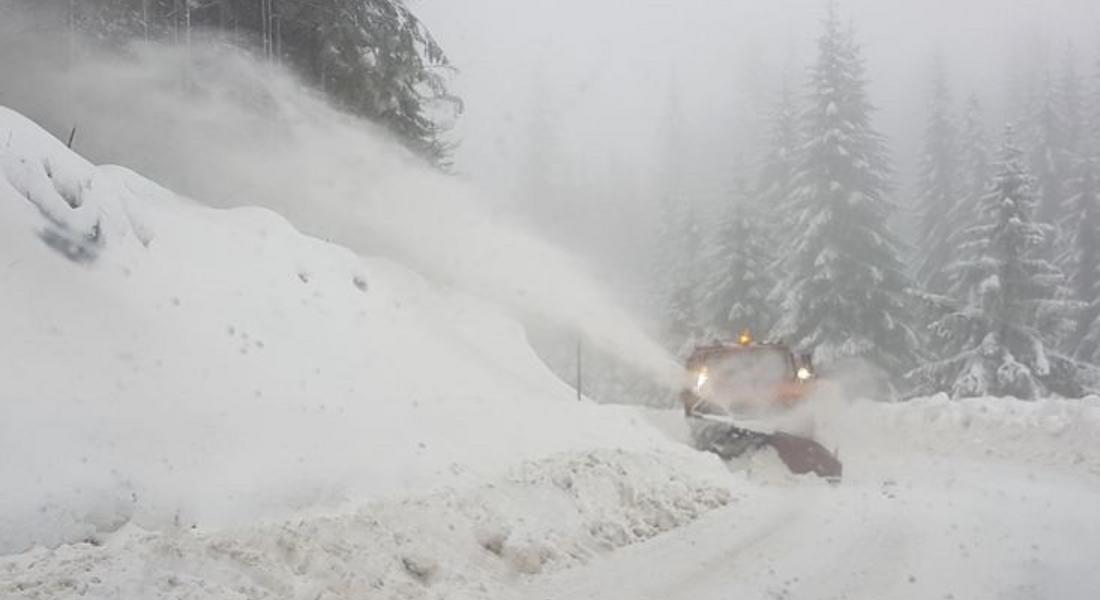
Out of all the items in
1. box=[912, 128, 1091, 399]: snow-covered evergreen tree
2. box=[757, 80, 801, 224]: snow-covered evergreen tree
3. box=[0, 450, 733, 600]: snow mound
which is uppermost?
box=[757, 80, 801, 224]: snow-covered evergreen tree

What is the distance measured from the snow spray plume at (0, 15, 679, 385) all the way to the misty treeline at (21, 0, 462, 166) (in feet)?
1.02

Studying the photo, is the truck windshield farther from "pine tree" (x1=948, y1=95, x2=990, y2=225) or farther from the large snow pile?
"pine tree" (x1=948, y1=95, x2=990, y2=225)

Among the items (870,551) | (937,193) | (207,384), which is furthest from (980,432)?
(937,193)

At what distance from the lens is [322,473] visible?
6.59m

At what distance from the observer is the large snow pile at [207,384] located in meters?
5.42

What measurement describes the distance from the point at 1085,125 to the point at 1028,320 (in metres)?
25.8

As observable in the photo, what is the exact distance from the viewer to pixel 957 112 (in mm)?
54531

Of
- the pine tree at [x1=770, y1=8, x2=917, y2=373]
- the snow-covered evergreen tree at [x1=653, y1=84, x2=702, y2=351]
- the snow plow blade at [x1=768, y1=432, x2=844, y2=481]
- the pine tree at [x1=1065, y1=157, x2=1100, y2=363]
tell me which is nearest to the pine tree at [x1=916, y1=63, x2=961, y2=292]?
the pine tree at [x1=1065, y1=157, x2=1100, y2=363]

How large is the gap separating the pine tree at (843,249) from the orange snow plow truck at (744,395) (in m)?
13.0

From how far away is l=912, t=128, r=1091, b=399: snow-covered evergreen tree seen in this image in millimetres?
25562

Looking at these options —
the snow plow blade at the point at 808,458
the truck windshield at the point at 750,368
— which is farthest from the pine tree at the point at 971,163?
the snow plow blade at the point at 808,458

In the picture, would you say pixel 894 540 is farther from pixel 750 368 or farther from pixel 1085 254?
pixel 1085 254

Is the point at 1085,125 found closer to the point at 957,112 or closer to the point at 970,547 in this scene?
the point at 957,112

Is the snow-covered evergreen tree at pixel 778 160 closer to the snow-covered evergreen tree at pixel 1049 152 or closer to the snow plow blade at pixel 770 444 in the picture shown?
the snow-covered evergreen tree at pixel 1049 152
